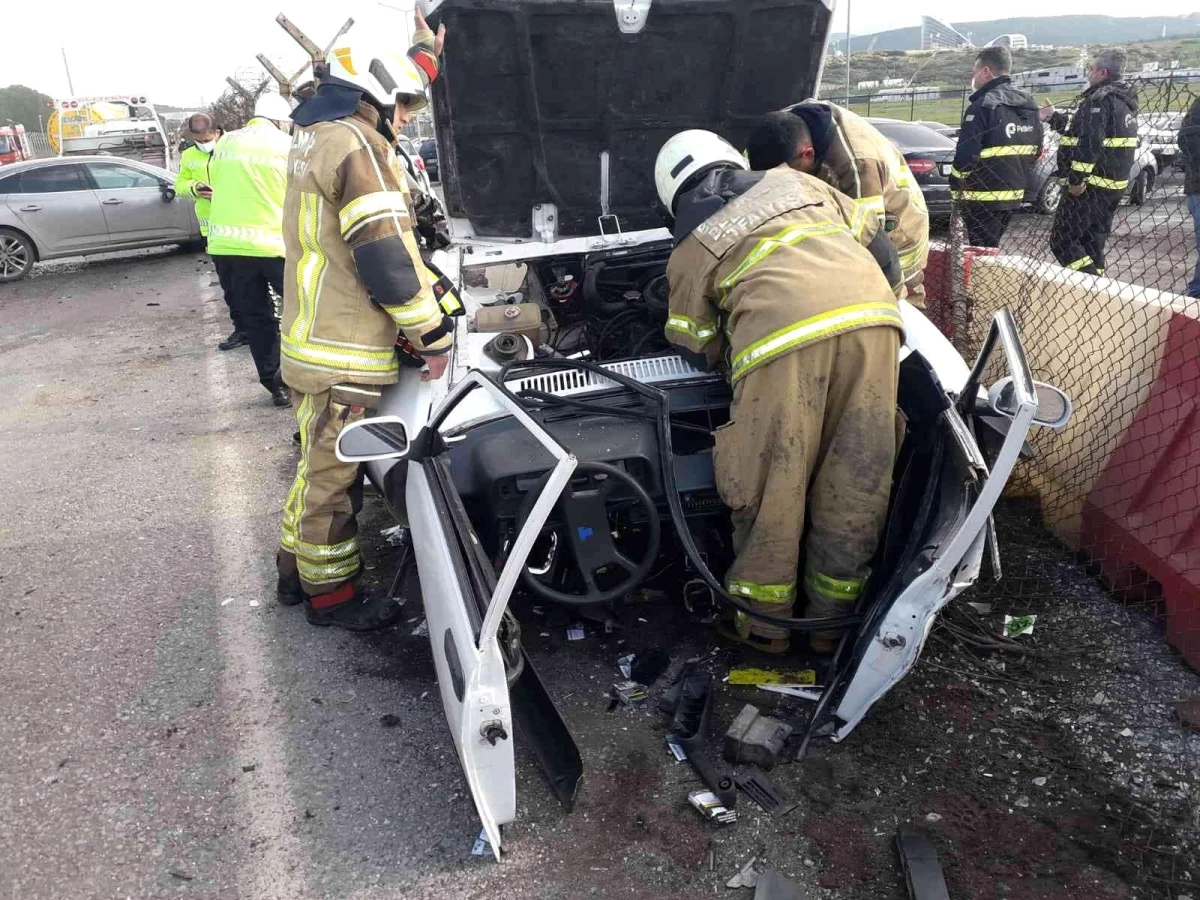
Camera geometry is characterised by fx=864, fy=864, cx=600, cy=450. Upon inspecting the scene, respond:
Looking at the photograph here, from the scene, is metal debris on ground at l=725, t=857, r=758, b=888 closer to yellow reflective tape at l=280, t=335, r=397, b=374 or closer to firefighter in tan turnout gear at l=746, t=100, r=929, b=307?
yellow reflective tape at l=280, t=335, r=397, b=374

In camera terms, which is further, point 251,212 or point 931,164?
point 931,164

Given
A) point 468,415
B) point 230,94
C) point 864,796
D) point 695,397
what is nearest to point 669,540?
point 695,397

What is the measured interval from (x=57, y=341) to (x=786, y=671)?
7865 millimetres

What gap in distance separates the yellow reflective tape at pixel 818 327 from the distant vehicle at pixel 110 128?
58.9 feet

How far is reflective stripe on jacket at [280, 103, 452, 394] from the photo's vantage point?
2760mm

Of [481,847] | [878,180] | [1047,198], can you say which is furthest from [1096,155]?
[481,847]

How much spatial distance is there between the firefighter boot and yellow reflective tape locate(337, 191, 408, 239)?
4.27ft

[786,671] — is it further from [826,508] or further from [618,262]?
[618,262]

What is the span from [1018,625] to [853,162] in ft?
6.21

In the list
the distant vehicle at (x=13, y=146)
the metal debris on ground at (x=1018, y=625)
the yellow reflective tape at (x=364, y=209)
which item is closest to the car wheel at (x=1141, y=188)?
the metal debris on ground at (x=1018, y=625)

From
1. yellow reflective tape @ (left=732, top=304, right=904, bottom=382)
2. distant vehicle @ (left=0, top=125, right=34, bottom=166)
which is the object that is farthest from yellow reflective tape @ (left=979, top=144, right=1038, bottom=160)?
distant vehicle @ (left=0, top=125, right=34, bottom=166)

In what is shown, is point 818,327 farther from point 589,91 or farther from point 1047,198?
point 1047,198

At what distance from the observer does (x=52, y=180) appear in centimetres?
1080

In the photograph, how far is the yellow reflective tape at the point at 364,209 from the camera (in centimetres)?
274
